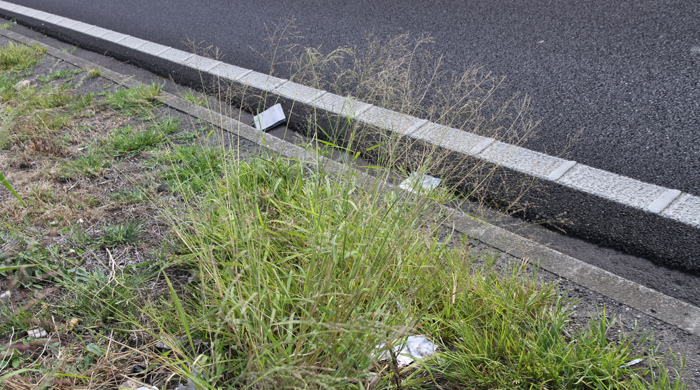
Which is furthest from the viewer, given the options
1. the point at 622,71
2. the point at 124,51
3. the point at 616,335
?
the point at 124,51

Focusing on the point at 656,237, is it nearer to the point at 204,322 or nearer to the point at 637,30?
the point at 204,322

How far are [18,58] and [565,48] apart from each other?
5.08 metres

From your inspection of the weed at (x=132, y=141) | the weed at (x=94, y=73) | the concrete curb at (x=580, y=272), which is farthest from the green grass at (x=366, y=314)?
the weed at (x=94, y=73)

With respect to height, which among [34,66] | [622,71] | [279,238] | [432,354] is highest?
[622,71]

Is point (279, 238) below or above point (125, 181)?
above

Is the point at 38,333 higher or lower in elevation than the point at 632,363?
lower

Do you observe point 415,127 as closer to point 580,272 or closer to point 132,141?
point 580,272

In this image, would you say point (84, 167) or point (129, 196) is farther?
point (84, 167)

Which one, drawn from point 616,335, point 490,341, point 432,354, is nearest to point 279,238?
point 432,354

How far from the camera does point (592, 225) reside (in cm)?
221

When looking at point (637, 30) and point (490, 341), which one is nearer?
point (490, 341)

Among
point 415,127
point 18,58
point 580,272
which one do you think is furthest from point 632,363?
point 18,58

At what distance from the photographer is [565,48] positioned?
3.71 metres

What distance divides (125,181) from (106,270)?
77 cm
